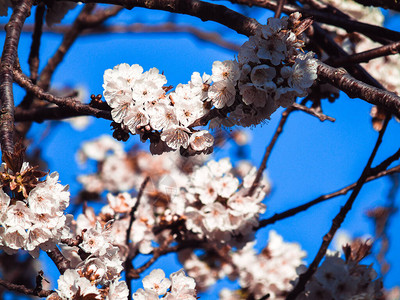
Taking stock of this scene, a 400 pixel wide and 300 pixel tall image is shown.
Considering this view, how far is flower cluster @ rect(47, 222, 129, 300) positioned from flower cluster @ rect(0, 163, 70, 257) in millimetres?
128

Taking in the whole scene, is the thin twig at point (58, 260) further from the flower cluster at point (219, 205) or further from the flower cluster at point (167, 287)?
the flower cluster at point (219, 205)

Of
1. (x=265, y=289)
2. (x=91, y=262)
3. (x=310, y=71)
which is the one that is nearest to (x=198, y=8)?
(x=310, y=71)

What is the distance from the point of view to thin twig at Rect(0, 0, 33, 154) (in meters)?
1.55

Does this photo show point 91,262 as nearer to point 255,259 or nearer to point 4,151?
point 4,151

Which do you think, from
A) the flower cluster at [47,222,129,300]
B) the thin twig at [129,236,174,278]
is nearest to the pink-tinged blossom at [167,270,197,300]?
the flower cluster at [47,222,129,300]

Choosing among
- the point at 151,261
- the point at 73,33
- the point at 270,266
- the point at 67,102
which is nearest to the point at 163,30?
the point at 73,33

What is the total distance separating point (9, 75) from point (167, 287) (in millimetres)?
1036

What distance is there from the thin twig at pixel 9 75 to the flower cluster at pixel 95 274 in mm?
462

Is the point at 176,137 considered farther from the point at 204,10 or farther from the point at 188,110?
the point at 204,10

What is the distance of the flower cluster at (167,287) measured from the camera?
68.7 inches

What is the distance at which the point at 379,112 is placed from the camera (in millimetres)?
2811

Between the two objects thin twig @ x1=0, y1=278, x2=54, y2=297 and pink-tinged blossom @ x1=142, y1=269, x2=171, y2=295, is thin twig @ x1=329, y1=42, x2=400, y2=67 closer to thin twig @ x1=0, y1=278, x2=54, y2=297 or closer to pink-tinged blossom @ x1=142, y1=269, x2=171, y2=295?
pink-tinged blossom @ x1=142, y1=269, x2=171, y2=295

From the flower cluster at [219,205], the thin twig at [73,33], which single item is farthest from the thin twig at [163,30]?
the flower cluster at [219,205]

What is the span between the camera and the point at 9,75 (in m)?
1.70
